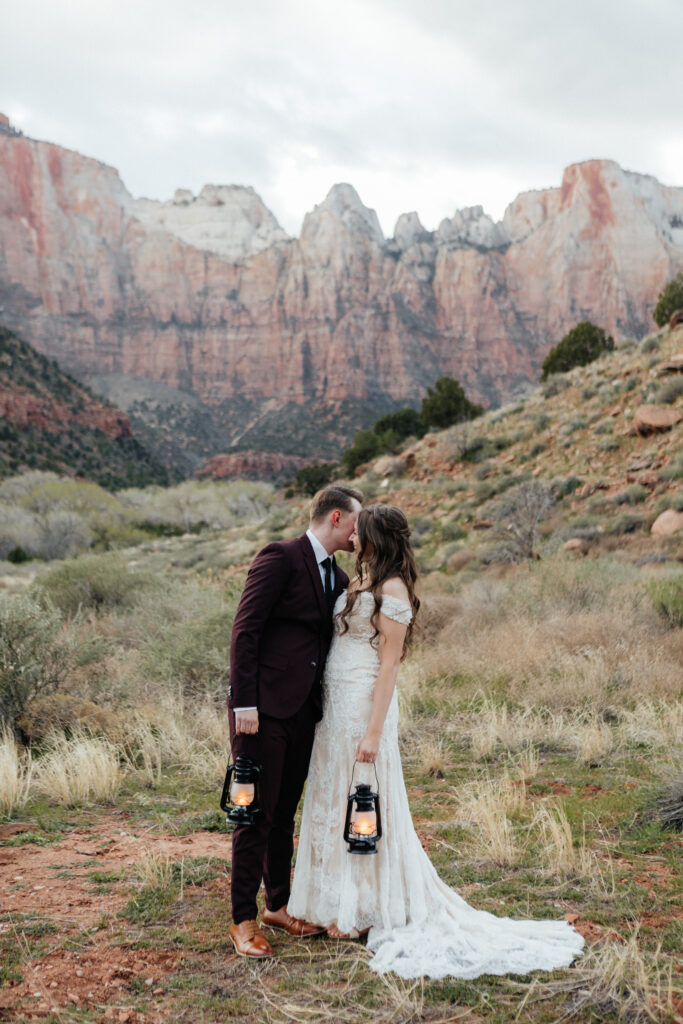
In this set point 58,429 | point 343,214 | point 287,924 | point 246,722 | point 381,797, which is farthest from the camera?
point 343,214

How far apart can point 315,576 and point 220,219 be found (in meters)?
152

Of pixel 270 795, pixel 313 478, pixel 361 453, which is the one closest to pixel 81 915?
pixel 270 795

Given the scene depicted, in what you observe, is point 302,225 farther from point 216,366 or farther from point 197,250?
point 216,366

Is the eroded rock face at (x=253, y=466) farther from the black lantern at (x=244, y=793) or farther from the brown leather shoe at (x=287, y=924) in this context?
the black lantern at (x=244, y=793)

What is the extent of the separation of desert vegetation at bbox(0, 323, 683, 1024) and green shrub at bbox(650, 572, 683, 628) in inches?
1.1

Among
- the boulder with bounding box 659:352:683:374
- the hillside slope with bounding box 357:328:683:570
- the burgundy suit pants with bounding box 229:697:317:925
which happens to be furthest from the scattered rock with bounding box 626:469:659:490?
the burgundy suit pants with bounding box 229:697:317:925

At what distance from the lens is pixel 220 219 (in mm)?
143875

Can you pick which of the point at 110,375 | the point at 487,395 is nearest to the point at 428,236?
the point at 487,395

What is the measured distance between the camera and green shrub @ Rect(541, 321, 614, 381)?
3253 centimetres

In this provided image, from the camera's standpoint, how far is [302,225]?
133000 millimetres

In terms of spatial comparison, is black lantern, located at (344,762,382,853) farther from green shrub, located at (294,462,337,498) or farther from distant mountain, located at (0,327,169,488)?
distant mountain, located at (0,327,169,488)

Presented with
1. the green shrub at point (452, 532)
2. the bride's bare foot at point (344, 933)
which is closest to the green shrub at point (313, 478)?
the green shrub at point (452, 532)

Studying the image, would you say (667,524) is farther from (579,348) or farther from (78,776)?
(579,348)

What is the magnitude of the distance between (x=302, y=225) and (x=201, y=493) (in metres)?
93.6
